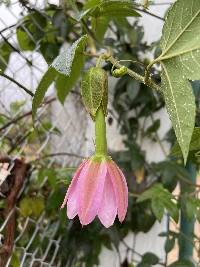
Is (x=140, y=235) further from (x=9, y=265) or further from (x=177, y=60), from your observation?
(x=177, y=60)

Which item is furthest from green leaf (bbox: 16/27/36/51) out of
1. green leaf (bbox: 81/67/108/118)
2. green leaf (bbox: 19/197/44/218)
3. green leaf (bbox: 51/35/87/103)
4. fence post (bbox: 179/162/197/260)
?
green leaf (bbox: 81/67/108/118)

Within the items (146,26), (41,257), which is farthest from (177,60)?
(146,26)

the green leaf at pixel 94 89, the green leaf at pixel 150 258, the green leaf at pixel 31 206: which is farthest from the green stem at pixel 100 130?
the green leaf at pixel 150 258

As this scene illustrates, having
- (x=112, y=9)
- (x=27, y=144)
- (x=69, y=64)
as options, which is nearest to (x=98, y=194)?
(x=69, y=64)

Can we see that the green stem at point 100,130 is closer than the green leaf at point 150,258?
Yes

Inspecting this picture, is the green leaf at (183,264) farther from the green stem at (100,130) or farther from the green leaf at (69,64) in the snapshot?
the green stem at (100,130)

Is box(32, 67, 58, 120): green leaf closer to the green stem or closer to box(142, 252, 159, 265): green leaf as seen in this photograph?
the green stem

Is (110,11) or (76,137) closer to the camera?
(110,11)
